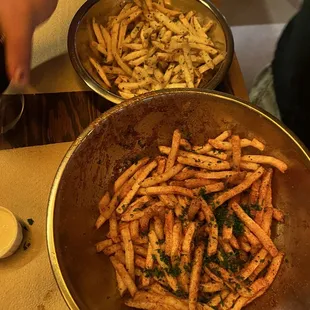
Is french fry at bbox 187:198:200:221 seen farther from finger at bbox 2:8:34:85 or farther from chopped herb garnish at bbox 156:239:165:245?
finger at bbox 2:8:34:85

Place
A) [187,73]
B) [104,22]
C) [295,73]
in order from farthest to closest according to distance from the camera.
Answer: [104,22]
[187,73]
[295,73]

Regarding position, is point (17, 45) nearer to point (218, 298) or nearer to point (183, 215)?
point (183, 215)

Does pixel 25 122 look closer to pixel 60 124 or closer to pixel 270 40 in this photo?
pixel 60 124

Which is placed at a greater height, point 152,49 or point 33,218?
point 152,49

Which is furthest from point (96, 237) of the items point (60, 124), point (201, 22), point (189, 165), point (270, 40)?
point (270, 40)

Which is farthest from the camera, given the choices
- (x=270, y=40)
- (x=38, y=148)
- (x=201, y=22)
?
(x=270, y=40)

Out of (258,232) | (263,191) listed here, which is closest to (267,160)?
(263,191)

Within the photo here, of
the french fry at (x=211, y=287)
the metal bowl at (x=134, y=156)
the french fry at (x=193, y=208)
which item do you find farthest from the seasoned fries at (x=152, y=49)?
the french fry at (x=211, y=287)

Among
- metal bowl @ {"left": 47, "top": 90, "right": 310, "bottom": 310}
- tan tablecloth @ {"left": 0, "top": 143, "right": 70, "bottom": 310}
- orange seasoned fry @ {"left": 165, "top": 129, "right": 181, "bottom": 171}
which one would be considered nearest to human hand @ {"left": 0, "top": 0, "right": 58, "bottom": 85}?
metal bowl @ {"left": 47, "top": 90, "right": 310, "bottom": 310}
